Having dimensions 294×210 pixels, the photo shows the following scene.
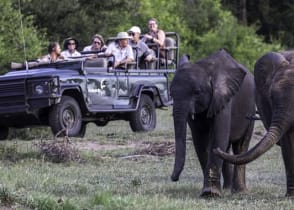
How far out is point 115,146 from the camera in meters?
17.5

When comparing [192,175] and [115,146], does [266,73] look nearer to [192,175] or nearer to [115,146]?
[192,175]

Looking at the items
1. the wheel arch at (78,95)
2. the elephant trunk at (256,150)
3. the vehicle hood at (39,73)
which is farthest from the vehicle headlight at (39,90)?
the elephant trunk at (256,150)

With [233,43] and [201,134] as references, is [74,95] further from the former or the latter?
[233,43]

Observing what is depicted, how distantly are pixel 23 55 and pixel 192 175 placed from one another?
11.2 metres

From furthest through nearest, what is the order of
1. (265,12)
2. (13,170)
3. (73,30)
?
(265,12) < (73,30) < (13,170)

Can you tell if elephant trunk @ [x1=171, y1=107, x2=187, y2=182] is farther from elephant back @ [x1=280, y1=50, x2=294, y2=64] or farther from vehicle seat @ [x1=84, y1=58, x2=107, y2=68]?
vehicle seat @ [x1=84, y1=58, x2=107, y2=68]

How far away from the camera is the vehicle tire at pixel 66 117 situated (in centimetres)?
1777

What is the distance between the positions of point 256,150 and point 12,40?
51.8ft

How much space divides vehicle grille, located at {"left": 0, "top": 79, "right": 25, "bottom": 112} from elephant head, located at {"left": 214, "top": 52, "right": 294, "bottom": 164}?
830 centimetres

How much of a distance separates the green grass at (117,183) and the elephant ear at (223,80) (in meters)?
1.10

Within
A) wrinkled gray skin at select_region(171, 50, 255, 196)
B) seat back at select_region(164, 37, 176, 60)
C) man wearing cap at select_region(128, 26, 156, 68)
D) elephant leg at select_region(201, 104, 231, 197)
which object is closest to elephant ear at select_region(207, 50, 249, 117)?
wrinkled gray skin at select_region(171, 50, 255, 196)

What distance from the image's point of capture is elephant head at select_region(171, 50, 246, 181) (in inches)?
390

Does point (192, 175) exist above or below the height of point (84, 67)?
below

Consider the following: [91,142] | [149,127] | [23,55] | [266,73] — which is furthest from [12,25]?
[266,73]
